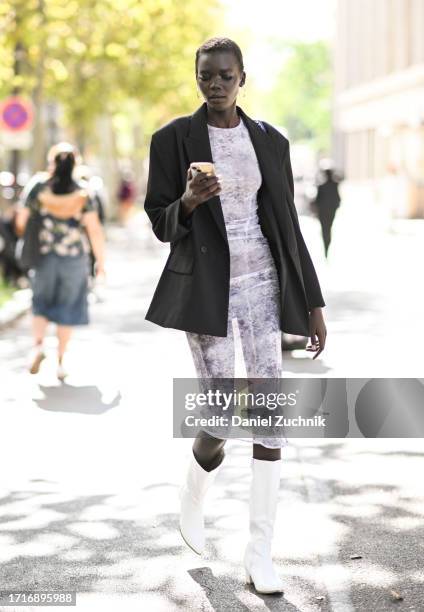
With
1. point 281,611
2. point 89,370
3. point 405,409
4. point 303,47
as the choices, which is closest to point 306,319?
point 281,611

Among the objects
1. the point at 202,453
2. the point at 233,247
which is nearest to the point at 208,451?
the point at 202,453

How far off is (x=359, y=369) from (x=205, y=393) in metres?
5.58

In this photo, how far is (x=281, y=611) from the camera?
455cm

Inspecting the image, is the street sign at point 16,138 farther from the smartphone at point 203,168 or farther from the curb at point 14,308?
the smartphone at point 203,168

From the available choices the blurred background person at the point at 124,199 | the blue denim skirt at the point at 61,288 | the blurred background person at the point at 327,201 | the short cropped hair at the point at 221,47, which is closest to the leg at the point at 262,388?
the short cropped hair at the point at 221,47

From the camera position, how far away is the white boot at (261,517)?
4.82 m

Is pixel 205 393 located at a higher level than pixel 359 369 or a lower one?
higher

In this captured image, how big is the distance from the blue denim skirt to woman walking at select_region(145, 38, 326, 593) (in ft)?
18.5

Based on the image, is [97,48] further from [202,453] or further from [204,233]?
[204,233]

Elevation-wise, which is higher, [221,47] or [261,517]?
[221,47]

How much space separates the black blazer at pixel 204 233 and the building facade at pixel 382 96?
115 ft

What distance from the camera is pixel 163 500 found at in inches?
248

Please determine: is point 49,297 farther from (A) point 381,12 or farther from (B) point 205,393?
(A) point 381,12

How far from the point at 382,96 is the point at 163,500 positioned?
54002mm
